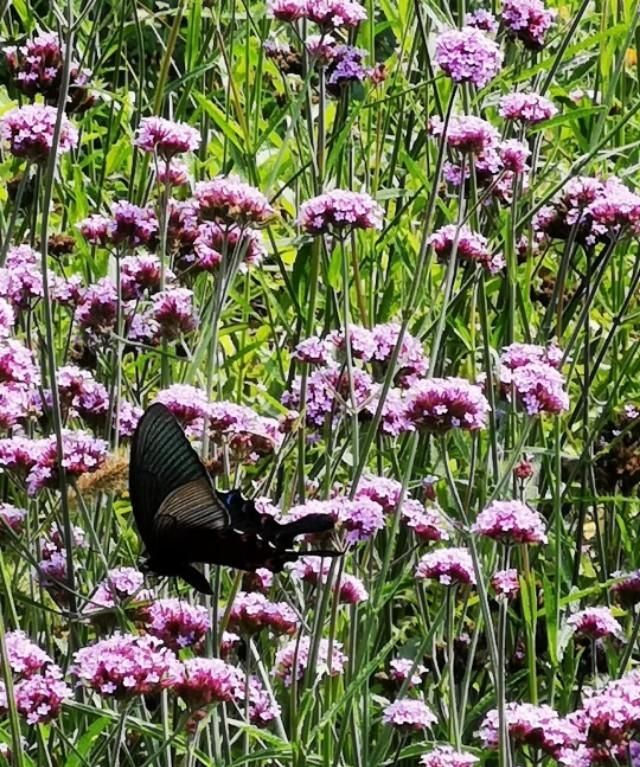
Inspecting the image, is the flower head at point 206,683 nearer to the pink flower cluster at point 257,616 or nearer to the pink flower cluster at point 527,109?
the pink flower cluster at point 257,616

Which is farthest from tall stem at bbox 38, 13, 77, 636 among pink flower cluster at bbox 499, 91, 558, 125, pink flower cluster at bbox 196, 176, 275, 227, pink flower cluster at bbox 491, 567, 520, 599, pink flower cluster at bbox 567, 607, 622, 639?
pink flower cluster at bbox 499, 91, 558, 125

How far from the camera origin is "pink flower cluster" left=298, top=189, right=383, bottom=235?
76.2 inches

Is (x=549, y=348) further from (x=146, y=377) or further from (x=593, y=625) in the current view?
(x=146, y=377)

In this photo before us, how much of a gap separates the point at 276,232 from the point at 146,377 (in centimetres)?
86

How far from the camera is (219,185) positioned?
6.38 ft

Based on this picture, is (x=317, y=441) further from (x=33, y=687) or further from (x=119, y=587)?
(x=33, y=687)

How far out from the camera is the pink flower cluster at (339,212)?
6.35ft

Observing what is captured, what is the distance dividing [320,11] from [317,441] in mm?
616

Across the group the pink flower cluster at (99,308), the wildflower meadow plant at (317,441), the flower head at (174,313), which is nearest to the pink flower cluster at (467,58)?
the wildflower meadow plant at (317,441)

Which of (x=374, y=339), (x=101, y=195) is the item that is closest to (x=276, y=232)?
(x=101, y=195)

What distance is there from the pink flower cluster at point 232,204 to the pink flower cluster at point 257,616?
441 millimetres

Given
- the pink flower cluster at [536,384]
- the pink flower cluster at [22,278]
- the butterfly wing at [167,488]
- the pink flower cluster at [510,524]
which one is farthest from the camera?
the pink flower cluster at [22,278]

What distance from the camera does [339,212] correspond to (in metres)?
1.94

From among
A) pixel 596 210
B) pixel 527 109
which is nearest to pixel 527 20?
pixel 527 109
